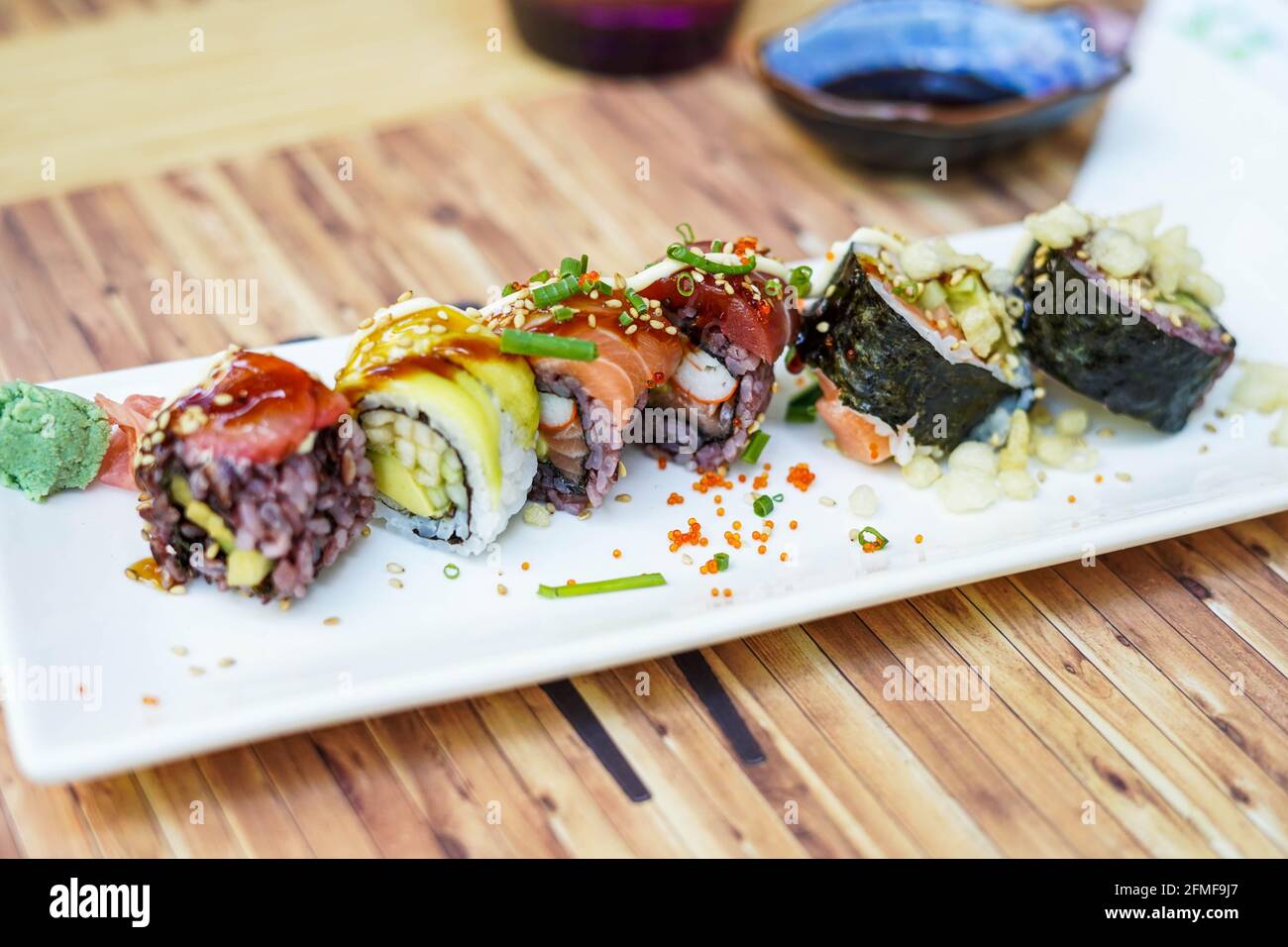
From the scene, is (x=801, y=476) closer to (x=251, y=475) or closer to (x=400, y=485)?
(x=400, y=485)

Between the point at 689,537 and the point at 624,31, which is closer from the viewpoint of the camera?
the point at 689,537

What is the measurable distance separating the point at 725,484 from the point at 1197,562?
3.69ft

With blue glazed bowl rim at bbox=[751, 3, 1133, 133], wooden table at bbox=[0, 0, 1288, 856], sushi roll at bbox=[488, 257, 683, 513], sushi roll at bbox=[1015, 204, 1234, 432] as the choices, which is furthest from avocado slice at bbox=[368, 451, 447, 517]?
blue glazed bowl rim at bbox=[751, 3, 1133, 133]

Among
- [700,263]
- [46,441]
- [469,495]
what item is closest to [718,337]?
[700,263]

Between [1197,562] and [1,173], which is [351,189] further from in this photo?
[1197,562]

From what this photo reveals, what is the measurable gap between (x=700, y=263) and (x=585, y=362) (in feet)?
1.21

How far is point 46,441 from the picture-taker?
2.48m

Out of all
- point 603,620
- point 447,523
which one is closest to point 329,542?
point 447,523

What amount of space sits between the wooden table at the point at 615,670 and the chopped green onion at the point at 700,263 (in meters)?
0.80

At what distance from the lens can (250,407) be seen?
226 centimetres

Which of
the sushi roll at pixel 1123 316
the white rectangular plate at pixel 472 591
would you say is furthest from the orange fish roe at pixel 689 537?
the sushi roll at pixel 1123 316

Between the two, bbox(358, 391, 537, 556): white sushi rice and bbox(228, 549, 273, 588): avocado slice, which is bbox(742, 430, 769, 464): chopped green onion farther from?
bbox(228, 549, 273, 588): avocado slice

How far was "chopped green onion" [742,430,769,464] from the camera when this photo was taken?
2.89m

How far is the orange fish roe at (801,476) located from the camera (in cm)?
285
